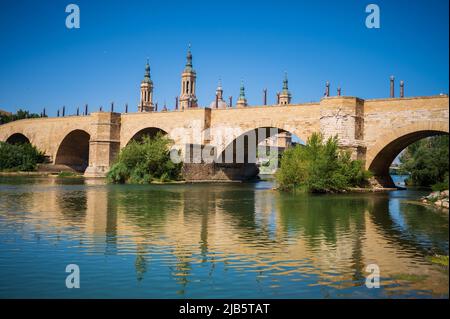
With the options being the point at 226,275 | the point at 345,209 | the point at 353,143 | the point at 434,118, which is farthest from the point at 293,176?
the point at 226,275

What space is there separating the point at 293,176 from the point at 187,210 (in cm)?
1053

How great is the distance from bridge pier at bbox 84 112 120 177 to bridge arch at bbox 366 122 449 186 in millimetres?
22681

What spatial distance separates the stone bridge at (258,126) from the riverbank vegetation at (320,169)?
1.33 meters

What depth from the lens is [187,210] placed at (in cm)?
1572

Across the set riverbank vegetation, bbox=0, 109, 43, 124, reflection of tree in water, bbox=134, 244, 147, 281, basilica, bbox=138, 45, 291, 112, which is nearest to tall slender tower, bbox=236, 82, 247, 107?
basilica, bbox=138, 45, 291, 112

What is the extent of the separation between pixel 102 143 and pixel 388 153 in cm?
2369

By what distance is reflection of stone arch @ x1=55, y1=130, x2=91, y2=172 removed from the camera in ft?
A: 159

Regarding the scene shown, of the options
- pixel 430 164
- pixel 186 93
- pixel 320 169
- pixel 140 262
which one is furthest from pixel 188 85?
pixel 140 262

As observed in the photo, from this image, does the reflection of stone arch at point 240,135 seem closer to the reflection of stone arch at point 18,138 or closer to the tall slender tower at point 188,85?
the reflection of stone arch at point 18,138

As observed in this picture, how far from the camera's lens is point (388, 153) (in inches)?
1077

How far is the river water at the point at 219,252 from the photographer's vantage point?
6.46 metres

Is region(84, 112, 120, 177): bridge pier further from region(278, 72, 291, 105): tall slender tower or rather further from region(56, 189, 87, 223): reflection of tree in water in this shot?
region(278, 72, 291, 105): tall slender tower
